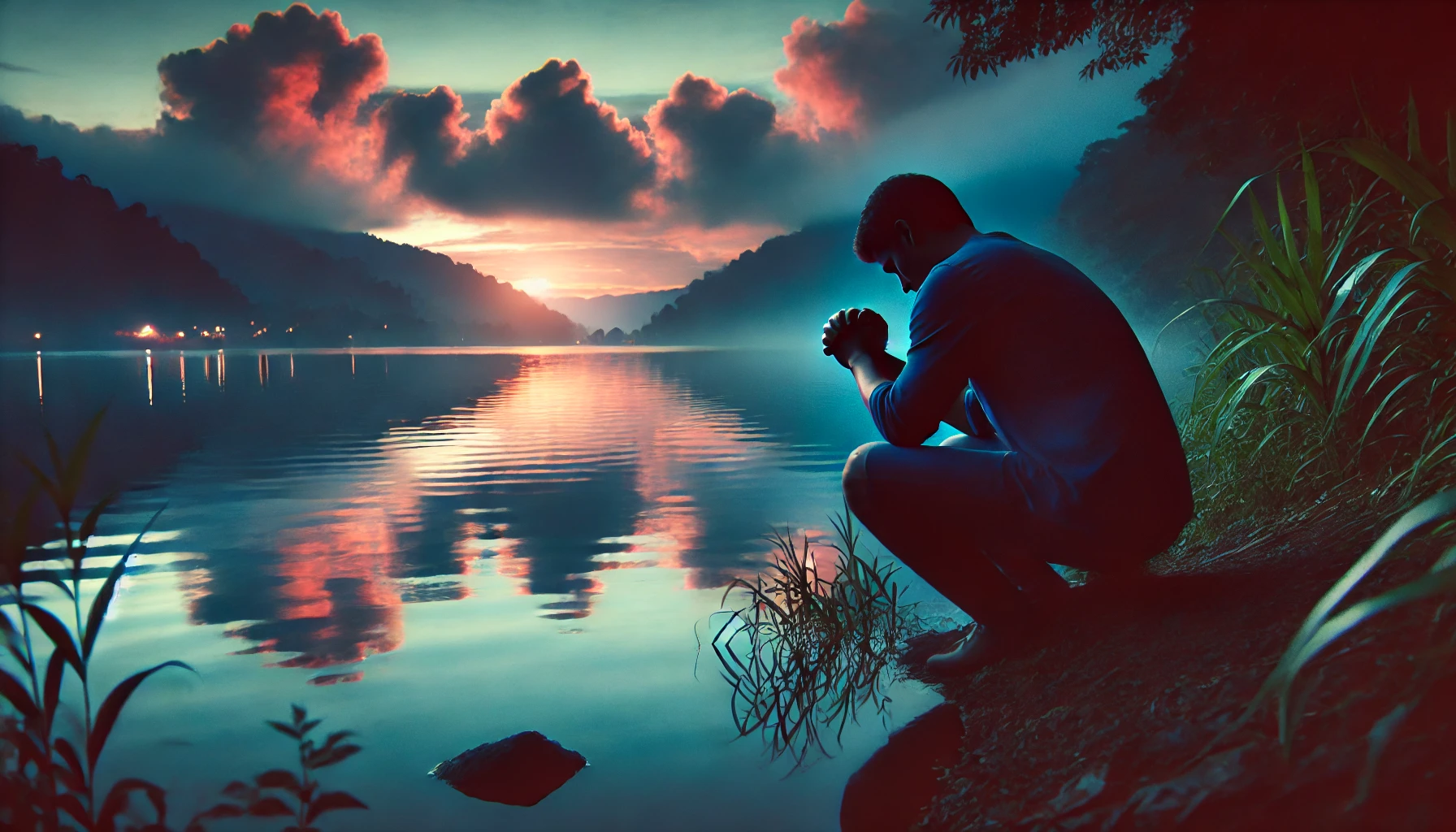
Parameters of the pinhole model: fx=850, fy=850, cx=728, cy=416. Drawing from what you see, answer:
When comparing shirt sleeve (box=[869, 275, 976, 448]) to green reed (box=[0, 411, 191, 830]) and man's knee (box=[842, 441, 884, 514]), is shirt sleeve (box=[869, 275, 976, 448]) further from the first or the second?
green reed (box=[0, 411, 191, 830])

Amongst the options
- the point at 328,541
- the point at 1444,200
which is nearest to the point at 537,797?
the point at 1444,200

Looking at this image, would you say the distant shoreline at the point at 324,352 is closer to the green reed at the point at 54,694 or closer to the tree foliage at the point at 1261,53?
the tree foliage at the point at 1261,53

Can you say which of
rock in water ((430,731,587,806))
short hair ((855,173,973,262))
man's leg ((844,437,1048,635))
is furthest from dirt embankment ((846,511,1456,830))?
short hair ((855,173,973,262))

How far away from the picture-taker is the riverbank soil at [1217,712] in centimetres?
121

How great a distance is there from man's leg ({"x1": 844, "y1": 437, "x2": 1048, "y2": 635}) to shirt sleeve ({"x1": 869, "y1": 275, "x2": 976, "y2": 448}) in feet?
0.45

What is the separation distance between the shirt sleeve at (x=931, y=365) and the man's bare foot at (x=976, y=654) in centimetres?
68

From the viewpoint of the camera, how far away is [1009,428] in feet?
7.05

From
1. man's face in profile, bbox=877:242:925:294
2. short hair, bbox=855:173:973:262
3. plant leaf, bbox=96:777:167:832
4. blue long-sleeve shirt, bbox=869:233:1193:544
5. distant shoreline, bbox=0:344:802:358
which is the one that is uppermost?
distant shoreline, bbox=0:344:802:358

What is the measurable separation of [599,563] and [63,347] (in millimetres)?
127064

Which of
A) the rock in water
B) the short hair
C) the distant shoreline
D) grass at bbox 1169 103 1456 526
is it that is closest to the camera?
grass at bbox 1169 103 1456 526

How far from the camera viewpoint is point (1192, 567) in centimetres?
272

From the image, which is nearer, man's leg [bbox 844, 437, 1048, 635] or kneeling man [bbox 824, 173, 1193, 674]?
kneeling man [bbox 824, 173, 1193, 674]

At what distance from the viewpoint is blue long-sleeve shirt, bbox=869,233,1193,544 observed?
6.57 feet

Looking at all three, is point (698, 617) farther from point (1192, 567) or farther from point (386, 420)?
point (386, 420)
